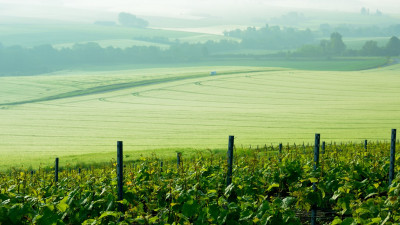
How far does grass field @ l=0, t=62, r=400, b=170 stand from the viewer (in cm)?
2869

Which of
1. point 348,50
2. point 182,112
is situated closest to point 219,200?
point 182,112

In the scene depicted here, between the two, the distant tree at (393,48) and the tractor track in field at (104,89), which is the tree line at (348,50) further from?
the tractor track in field at (104,89)

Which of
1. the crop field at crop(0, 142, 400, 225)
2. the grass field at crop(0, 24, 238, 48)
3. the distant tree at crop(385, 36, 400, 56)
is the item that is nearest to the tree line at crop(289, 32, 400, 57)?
the distant tree at crop(385, 36, 400, 56)

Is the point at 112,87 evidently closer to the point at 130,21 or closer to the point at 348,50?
the point at 348,50

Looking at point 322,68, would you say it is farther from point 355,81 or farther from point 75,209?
point 75,209

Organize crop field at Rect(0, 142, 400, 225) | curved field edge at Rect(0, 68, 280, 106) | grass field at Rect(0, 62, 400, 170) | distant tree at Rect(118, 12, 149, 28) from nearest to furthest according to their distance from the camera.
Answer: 1. crop field at Rect(0, 142, 400, 225)
2. grass field at Rect(0, 62, 400, 170)
3. curved field edge at Rect(0, 68, 280, 106)
4. distant tree at Rect(118, 12, 149, 28)

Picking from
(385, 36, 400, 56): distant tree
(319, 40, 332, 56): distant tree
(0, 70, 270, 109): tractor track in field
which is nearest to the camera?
(0, 70, 270, 109): tractor track in field

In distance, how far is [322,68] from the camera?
260 ft

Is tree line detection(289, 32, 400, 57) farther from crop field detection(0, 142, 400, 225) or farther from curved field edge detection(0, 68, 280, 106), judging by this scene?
crop field detection(0, 142, 400, 225)

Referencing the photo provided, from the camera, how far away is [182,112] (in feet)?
135

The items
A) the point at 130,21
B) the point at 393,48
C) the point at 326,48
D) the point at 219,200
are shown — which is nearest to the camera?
the point at 219,200

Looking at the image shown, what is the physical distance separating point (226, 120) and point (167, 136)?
6511 millimetres

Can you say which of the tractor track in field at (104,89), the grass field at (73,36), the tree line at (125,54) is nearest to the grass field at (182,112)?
the tractor track in field at (104,89)

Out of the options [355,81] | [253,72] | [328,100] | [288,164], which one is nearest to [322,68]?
[253,72]
